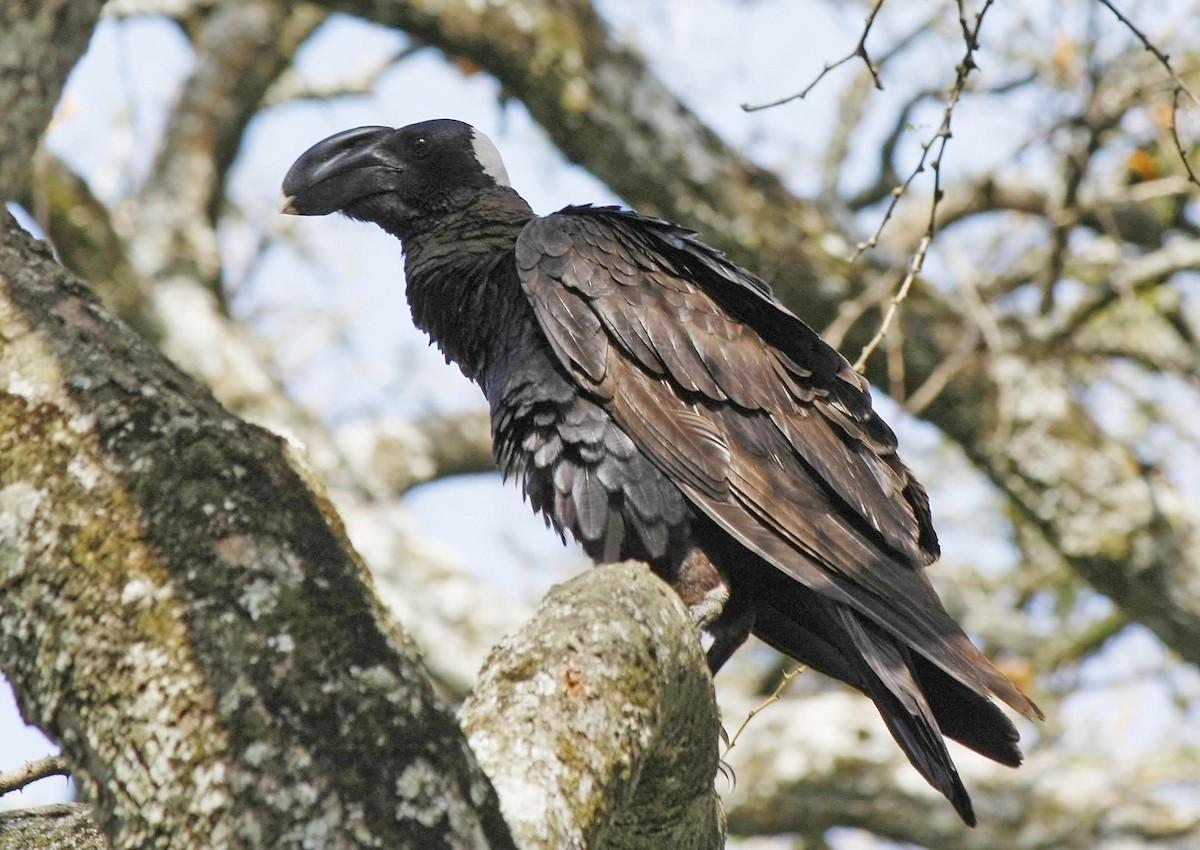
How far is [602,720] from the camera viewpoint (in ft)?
6.09

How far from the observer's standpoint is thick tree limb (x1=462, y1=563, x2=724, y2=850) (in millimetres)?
1731

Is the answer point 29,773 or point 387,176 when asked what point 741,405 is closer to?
point 387,176

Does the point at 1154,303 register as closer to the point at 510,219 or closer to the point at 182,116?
the point at 510,219

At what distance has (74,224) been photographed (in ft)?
20.1

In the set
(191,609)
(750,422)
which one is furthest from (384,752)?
(750,422)

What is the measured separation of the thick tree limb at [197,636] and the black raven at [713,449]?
5.14 ft

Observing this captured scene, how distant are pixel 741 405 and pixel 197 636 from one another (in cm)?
204

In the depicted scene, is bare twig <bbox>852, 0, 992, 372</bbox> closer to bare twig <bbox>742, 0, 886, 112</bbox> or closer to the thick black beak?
bare twig <bbox>742, 0, 886, 112</bbox>

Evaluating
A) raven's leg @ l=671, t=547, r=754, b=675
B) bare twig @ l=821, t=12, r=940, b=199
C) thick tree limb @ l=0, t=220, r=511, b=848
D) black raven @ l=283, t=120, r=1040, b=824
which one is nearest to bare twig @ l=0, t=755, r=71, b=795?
thick tree limb @ l=0, t=220, r=511, b=848

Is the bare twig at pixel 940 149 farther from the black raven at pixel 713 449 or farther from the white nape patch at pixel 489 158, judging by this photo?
the white nape patch at pixel 489 158

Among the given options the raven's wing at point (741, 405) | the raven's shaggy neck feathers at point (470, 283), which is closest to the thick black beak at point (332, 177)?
the raven's shaggy neck feathers at point (470, 283)

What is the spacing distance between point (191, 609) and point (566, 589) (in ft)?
2.54

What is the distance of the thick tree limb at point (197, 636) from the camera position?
1.37m

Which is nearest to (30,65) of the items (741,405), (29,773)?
(29,773)
